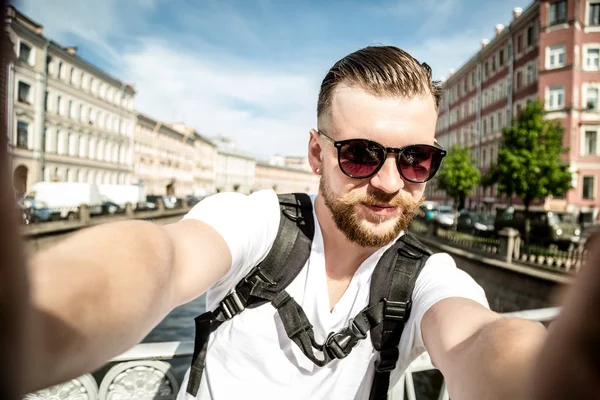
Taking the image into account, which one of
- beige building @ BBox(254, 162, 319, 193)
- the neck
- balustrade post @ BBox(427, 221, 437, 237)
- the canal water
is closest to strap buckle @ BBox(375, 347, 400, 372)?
the neck

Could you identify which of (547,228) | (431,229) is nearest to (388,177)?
(547,228)

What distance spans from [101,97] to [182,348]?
46.5 meters

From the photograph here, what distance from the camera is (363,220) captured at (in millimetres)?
1636

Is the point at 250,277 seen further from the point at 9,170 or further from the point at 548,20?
the point at 548,20

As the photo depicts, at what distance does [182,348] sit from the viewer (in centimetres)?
202

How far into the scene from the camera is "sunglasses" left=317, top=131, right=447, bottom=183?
1.63 meters

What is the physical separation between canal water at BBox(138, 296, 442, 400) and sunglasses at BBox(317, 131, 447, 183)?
18.5ft

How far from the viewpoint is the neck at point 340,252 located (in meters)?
1.67

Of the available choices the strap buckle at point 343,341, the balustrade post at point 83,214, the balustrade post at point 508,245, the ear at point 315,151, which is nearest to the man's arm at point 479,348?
the strap buckle at point 343,341

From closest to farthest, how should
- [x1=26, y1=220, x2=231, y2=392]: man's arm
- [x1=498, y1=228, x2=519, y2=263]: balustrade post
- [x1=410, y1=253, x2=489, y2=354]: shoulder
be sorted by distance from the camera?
[x1=26, y1=220, x2=231, y2=392]: man's arm < [x1=410, y1=253, x2=489, y2=354]: shoulder < [x1=498, y1=228, x2=519, y2=263]: balustrade post

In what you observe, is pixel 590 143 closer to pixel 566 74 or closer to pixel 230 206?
pixel 566 74

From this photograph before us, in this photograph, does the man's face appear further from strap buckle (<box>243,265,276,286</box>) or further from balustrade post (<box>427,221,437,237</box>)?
balustrade post (<box>427,221,437,237</box>)

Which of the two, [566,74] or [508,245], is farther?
[566,74]

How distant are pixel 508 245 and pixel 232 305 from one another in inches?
518
